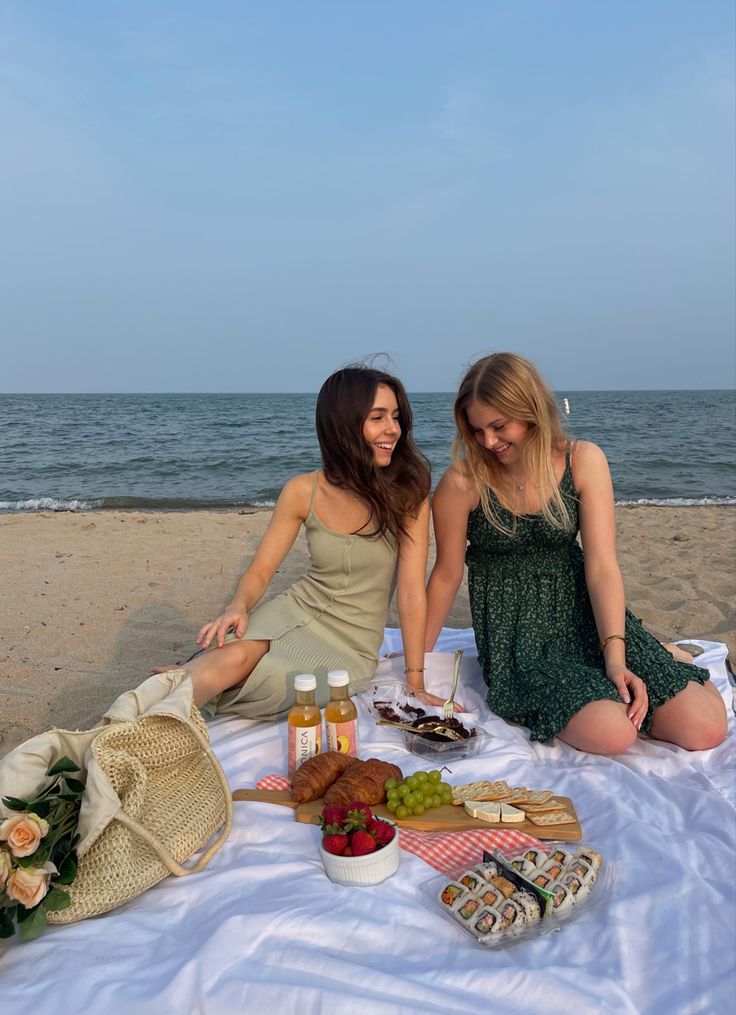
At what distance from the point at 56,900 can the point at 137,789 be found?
1.20 feet

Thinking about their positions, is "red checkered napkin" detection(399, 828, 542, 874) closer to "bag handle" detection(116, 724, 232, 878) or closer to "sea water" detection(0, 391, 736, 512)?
"bag handle" detection(116, 724, 232, 878)

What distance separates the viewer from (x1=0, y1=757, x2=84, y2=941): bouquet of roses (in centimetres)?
198

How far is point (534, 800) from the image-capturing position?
2686 mm

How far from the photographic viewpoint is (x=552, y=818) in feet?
8.52

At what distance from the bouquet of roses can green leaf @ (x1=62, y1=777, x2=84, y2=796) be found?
0.14ft

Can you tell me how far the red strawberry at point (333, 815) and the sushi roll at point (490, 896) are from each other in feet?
1.54

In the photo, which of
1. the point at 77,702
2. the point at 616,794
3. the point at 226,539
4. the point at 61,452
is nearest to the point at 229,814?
the point at 616,794

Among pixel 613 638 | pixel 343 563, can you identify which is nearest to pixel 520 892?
pixel 613 638

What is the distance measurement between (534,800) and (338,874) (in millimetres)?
803

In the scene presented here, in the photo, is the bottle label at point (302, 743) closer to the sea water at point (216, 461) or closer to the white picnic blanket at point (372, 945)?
the white picnic blanket at point (372, 945)

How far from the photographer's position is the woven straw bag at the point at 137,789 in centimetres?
219

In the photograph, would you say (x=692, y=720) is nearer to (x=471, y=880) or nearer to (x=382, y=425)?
(x=471, y=880)

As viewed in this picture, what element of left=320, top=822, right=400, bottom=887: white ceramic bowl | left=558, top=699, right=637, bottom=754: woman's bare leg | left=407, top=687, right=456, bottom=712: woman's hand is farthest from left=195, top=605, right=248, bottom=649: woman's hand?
left=558, top=699, right=637, bottom=754: woman's bare leg

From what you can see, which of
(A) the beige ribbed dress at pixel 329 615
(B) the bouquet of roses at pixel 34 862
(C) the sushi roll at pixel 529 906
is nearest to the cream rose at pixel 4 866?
(B) the bouquet of roses at pixel 34 862
